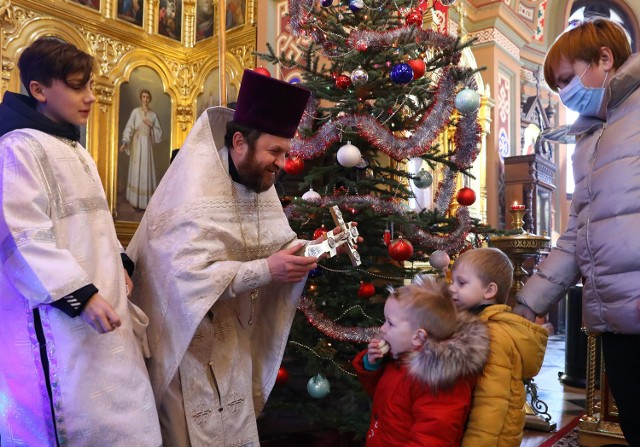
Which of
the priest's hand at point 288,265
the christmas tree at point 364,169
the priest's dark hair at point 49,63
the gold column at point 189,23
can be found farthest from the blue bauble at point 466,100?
the gold column at point 189,23

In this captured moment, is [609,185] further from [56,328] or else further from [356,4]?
[356,4]

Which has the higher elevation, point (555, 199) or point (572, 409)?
point (555, 199)

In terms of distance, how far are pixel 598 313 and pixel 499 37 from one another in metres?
9.15

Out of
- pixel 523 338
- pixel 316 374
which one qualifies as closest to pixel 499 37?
pixel 316 374

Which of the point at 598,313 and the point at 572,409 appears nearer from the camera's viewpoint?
the point at 598,313

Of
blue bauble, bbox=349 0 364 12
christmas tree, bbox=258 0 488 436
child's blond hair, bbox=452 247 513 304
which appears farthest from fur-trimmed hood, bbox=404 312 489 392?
blue bauble, bbox=349 0 364 12

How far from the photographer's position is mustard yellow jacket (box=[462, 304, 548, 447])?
1.80 metres

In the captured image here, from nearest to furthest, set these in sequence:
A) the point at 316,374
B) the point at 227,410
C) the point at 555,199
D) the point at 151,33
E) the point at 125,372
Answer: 1. the point at 125,372
2. the point at 227,410
3. the point at 316,374
4. the point at 151,33
5. the point at 555,199

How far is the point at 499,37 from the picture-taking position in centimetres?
991

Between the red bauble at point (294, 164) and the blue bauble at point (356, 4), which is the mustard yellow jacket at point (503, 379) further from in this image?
the blue bauble at point (356, 4)

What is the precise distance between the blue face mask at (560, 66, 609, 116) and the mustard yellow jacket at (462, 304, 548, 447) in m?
0.72

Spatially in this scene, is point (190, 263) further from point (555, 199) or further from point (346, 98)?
point (555, 199)

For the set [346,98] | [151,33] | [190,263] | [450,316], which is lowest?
[450,316]

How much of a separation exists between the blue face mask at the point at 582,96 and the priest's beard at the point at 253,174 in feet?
3.56
